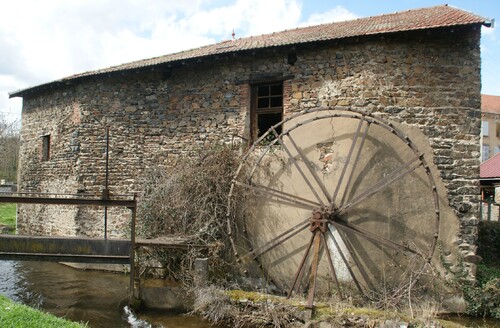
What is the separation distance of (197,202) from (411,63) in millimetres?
5394

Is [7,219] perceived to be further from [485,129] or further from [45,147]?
[485,129]

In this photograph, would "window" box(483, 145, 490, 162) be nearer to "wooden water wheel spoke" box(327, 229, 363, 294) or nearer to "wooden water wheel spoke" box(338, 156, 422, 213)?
"wooden water wheel spoke" box(338, 156, 422, 213)

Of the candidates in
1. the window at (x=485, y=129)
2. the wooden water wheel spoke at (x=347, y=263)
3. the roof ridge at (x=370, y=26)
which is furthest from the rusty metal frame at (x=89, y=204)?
the window at (x=485, y=129)

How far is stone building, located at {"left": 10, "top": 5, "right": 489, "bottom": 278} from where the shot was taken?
868 centimetres

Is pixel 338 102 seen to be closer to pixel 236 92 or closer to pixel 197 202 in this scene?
pixel 236 92

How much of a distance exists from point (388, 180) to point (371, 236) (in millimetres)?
1219

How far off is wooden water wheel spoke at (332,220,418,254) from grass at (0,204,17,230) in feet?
45.1

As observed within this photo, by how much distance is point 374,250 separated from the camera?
8211mm

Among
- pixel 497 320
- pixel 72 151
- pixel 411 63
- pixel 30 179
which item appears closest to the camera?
pixel 497 320

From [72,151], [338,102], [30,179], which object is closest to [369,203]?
[338,102]

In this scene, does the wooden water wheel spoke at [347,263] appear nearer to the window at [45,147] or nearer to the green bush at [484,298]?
the green bush at [484,298]

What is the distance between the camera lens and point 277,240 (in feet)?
29.1

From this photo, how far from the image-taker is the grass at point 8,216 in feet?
57.2

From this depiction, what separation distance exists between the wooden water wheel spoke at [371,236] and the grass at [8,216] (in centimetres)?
1375
